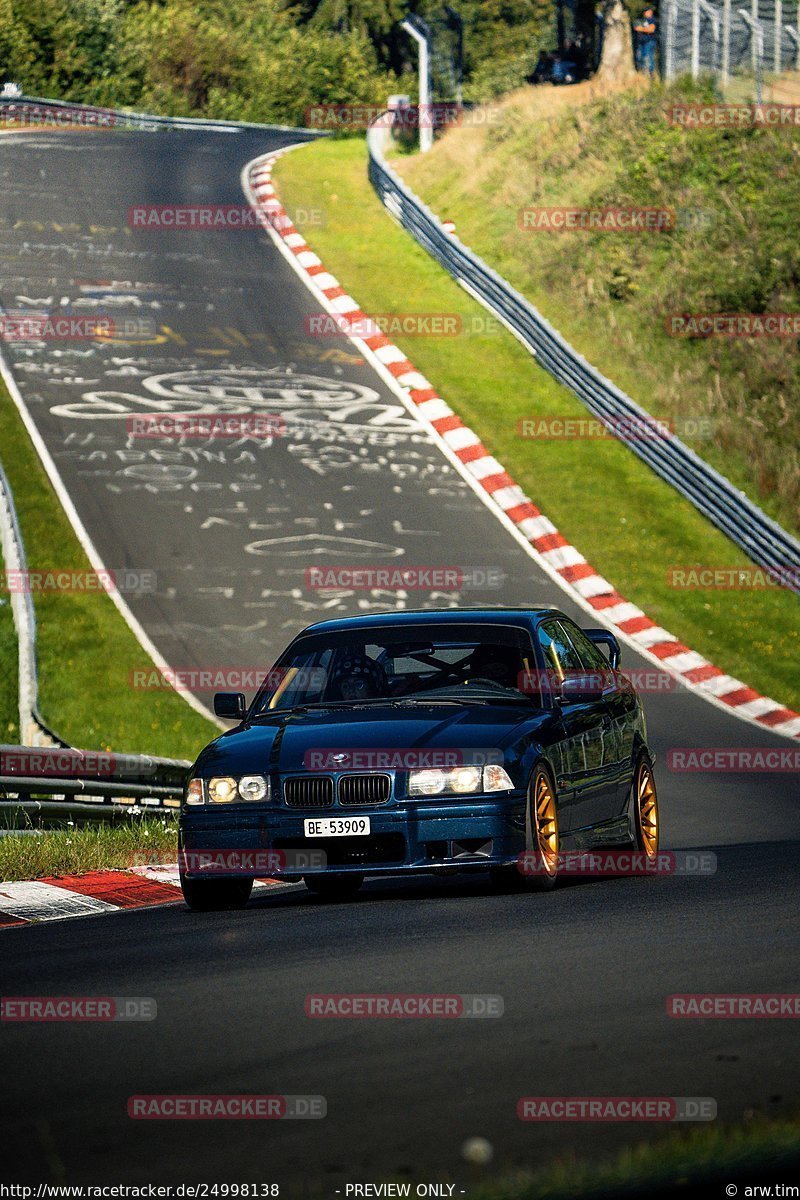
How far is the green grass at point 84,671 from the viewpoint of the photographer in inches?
715

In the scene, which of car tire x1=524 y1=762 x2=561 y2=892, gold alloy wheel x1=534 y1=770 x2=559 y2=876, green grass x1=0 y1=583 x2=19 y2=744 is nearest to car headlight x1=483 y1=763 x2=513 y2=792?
car tire x1=524 y1=762 x2=561 y2=892

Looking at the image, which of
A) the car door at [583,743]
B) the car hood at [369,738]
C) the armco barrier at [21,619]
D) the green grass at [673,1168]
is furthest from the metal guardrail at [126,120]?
the green grass at [673,1168]

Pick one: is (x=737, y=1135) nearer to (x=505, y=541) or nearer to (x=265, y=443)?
(x=505, y=541)

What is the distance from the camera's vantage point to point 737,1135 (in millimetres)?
4551

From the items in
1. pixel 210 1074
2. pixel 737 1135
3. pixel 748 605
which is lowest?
pixel 748 605

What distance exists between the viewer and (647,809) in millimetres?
11117

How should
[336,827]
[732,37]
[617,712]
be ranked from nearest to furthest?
[336,827] < [617,712] < [732,37]

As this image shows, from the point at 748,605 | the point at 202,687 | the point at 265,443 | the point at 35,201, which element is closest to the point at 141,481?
the point at 265,443

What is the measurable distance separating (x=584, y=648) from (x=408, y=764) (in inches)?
95.1

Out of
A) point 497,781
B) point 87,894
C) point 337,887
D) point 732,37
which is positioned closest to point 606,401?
point 732,37

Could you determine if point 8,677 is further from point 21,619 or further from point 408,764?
point 408,764

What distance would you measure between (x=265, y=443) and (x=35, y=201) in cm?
1676

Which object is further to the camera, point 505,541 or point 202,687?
point 505,541

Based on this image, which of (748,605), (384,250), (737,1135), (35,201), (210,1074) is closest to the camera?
(737,1135)
